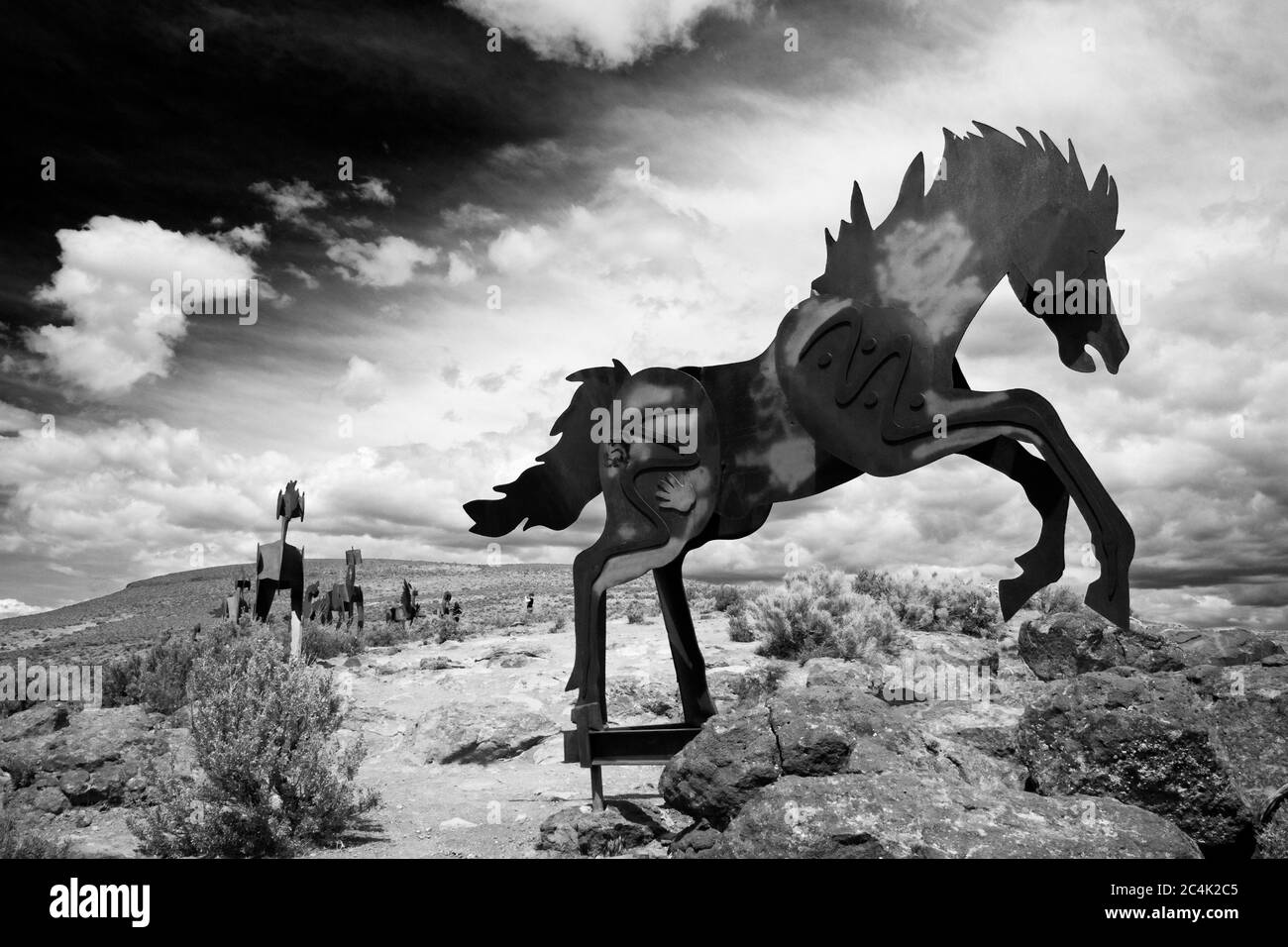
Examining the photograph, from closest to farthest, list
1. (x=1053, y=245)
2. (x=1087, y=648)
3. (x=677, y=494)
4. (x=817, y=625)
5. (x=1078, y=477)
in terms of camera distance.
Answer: (x=1078, y=477) < (x=1053, y=245) < (x=677, y=494) < (x=1087, y=648) < (x=817, y=625)

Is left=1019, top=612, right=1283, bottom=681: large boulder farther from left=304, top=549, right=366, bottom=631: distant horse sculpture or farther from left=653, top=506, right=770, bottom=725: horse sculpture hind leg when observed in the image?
left=304, top=549, right=366, bottom=631: distant horse sculpture

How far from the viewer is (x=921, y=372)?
5.69 m

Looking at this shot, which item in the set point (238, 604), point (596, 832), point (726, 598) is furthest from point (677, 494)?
point (238, 604)

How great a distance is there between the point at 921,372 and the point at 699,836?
319cm

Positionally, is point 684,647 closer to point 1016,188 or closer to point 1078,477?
point 1078,477

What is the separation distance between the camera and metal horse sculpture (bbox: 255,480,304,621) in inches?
610

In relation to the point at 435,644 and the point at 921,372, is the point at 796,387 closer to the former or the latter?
the point at 921,372

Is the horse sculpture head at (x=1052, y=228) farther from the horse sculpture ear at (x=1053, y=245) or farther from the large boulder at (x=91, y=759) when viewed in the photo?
the large boulder at (x=91, y=759)

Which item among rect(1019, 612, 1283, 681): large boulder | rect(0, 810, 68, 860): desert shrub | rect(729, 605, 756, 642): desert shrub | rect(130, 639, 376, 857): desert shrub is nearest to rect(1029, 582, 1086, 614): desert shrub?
rect(1019, 612, 1283, 681): large boulder

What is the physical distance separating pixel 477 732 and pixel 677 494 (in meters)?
4.98

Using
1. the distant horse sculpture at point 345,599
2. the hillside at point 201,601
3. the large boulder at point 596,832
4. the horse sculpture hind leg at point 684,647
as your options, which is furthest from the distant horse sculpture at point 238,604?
the large boulder at point 596,832

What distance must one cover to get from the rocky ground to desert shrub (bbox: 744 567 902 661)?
1.01 metres

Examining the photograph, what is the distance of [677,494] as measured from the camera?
6418mm

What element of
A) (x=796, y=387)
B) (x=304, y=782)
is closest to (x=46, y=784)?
(x=304, y=782)
